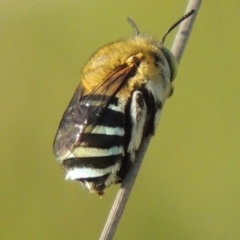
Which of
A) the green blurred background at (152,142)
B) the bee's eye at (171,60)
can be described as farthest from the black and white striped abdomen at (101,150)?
the green blurred background at (152,142)

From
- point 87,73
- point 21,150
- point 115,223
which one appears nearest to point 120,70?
point 87,73

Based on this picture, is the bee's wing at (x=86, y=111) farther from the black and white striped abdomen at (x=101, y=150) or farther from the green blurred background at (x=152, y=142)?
the green blurred background at (x=152, y=142)

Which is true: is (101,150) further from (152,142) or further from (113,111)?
(152,142)

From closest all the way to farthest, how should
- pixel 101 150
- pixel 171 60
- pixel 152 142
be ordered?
pixel 101 150, pixel 171 60, pixel 152 142

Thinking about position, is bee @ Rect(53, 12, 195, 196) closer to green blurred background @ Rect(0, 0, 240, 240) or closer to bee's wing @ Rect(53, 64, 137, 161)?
bee's wing @ Rect(53, 64, 137, 161)

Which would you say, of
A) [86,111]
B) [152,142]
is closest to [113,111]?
[86,111]
